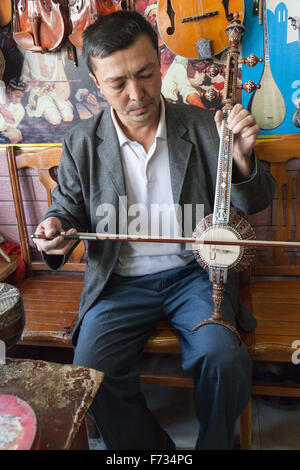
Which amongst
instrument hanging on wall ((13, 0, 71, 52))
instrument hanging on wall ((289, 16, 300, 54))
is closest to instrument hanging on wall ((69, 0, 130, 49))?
instrument hanging on wall ((13, 0, 71, 52))

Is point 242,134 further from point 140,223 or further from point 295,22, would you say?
point 295,22

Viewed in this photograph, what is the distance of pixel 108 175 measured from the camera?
166 cm

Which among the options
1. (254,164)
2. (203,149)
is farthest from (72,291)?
(254,164)

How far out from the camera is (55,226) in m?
1.51

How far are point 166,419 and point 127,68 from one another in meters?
1.73

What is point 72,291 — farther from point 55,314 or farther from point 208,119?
point 208,119

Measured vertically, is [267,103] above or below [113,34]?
below

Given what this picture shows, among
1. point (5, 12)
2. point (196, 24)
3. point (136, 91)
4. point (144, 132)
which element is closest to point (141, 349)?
point (144, 132)

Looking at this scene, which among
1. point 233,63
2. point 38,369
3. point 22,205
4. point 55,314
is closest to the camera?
point 38,369

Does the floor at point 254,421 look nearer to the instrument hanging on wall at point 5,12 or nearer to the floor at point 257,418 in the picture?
the floor at point 257,418

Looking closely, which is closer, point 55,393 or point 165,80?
point 55,393

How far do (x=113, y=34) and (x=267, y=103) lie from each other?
94 centimetres

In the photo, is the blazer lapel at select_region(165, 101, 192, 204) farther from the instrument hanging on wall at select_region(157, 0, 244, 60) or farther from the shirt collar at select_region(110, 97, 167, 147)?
the instrument hanging on wall at select_region(157, 0, 244, 60)

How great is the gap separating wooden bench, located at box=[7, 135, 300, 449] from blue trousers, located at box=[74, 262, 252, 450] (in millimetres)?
104
